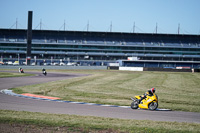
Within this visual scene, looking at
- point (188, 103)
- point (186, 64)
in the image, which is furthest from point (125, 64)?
point (188, 103)

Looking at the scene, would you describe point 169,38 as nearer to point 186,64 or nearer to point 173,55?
point 173,55

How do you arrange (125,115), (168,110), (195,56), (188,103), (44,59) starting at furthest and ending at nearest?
(195,56), (44,59), (188,103), (168,110), (125,115)

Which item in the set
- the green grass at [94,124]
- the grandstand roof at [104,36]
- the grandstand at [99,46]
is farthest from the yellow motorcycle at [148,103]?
the grandstand roof at [104,36]

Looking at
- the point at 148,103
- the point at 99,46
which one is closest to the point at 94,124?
the point at 148,103

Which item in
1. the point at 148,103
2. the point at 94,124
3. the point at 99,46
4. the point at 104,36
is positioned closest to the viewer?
the point at 94,124

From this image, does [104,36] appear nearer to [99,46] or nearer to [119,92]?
[99,46]

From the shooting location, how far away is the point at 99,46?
119 metres

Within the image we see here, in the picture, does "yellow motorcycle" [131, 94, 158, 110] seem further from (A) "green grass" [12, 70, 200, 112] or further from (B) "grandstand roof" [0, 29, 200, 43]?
(B) "grandstand roof" [0, 29, 200, 43]

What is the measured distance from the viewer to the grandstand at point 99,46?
115m

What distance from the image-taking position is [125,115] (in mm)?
13586

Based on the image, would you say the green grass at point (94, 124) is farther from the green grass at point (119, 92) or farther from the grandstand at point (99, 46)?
the grandstand at point (99, 46)

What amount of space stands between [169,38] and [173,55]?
30.2 feet

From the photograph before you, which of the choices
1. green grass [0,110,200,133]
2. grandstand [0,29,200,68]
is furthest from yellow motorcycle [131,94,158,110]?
grandstand [0,29,200,68]

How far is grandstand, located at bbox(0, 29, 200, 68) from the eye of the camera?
11531 cm
